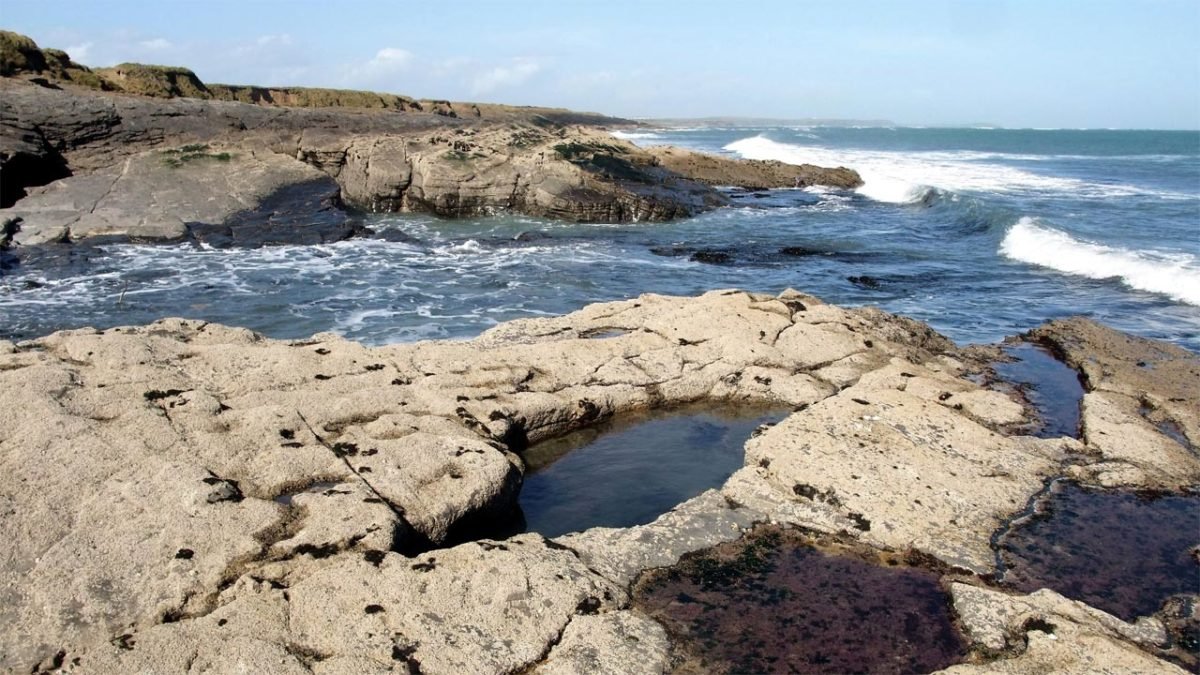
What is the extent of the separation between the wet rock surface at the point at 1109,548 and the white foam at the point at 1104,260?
42.0 feet

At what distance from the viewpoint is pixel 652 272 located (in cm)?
2036

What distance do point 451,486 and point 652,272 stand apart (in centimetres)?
1413

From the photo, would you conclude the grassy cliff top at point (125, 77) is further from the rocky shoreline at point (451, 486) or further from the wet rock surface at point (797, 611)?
the wet rock surface at point (797, 611)

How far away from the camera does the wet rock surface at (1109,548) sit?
239 inches

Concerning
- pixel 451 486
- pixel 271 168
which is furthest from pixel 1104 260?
pixel 271 168

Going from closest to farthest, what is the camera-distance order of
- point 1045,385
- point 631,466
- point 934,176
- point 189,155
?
point 631,466
point 1045,385
point 189,155
point 934,176

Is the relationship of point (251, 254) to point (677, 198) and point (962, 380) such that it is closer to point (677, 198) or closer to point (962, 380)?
point (677, 198)

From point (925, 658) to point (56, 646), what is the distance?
17.9 feet

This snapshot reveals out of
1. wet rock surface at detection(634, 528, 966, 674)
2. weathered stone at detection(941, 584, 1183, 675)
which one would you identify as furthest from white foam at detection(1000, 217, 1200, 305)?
wet rock surface at detection(634, 528, 966, 674)

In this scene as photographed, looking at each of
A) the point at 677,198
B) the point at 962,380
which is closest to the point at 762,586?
the point at 962,380

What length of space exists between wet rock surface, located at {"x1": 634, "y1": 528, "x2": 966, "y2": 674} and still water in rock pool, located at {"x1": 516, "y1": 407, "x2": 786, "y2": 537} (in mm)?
1206

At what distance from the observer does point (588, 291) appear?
1814cm

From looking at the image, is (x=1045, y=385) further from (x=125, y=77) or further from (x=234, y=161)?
(x=125, y=77)

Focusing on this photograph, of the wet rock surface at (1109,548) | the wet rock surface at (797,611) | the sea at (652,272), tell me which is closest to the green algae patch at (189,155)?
the sea at (652,272)
